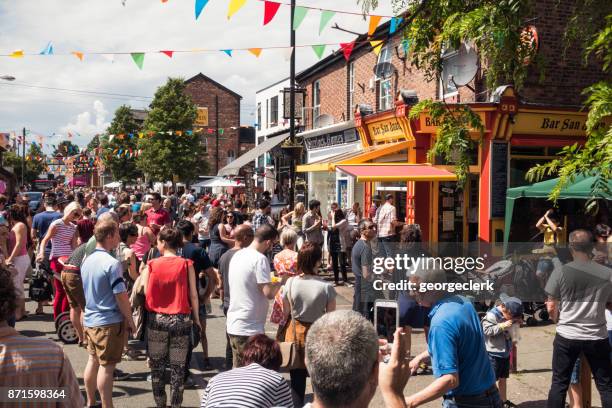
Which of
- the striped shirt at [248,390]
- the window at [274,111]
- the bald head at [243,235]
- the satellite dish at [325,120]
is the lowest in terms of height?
the striped shirt at [248,390]

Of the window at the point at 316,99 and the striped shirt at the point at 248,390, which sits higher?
the window at the point at 316,99

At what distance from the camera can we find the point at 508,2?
272 inches

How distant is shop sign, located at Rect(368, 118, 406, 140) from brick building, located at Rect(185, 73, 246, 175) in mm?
38872

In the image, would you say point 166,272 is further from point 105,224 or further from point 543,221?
point 543,221

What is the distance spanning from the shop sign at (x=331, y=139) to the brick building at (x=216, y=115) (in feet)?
107

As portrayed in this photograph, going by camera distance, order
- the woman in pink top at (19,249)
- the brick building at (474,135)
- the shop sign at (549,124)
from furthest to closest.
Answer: the shop sign at (549,124)
the brick building at (474,135)
the woman in pink top at (19,249)

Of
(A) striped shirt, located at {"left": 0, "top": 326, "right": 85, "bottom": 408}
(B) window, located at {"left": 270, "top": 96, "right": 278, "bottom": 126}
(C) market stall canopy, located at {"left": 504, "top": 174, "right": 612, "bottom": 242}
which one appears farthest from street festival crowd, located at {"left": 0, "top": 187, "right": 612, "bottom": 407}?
(B) window, located at {"left": 270, "top": 96, "right": 278, "bottom": 126}

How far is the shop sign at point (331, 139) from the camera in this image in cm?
1928

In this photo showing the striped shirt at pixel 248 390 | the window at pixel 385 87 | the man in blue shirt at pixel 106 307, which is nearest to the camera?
the striped shirt at pixel 248 390

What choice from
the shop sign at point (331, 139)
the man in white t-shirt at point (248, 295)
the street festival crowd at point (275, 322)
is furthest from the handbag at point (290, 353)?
the shop sign at point (331, 139)

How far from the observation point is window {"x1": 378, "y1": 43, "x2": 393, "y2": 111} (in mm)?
17703

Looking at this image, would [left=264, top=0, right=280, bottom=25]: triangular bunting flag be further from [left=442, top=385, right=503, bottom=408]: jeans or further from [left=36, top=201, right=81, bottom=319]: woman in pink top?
[left=442, top=385, right=503, bottom=408]: jeans

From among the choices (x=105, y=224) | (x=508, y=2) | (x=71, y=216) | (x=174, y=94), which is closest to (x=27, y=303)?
(x=71, y=216)

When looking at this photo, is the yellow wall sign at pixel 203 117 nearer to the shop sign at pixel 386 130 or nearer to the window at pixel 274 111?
the window at pixel 274 111
